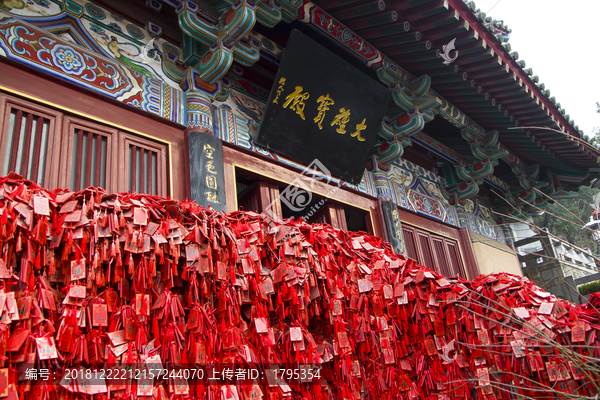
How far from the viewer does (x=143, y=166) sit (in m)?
3.24

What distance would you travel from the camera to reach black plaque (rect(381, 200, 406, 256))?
5.09 meters

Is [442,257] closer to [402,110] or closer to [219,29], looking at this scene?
[402,110]

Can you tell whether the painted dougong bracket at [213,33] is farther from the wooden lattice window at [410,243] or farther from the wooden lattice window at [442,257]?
the wooden lattice window at [442,257]

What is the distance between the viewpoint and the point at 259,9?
370 centimetres

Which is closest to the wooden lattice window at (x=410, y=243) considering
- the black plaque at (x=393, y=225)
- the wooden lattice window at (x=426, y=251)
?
the wooden lattice window at (x=426, y=251)

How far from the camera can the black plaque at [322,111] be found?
412 cm

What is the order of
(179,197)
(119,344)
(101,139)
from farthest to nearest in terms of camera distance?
(179,197) → (101,139) → (119,344)

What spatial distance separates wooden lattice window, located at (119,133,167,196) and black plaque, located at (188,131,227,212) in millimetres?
223

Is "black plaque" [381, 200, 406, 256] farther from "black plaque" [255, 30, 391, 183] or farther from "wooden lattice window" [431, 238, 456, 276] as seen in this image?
"wooden lattice window" [431, 238, 456, 276]

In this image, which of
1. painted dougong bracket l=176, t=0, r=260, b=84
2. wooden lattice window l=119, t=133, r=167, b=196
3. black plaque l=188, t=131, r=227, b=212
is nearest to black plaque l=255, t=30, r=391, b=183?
painted dougong bracket l=176, t=0, r=260, b=84

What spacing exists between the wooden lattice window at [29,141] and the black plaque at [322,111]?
180 centimetres

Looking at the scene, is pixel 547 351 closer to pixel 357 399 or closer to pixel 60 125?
pixel 357 399

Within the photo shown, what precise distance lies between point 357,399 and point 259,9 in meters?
3.09

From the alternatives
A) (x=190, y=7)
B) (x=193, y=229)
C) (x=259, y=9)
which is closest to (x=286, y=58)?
(x=259, y=9)
